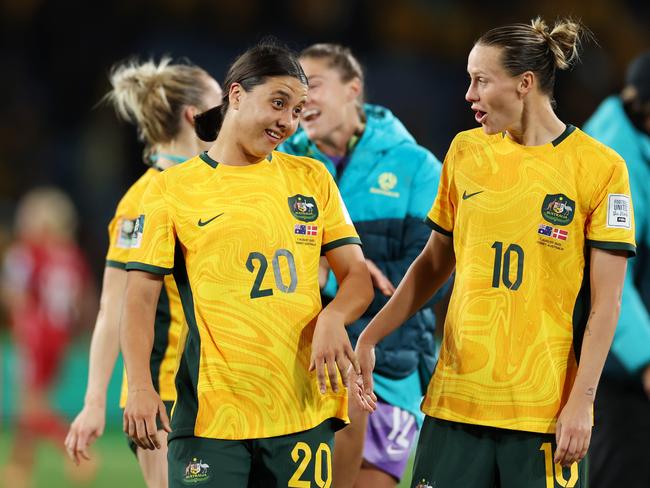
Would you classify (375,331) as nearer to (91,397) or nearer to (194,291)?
(194,291)

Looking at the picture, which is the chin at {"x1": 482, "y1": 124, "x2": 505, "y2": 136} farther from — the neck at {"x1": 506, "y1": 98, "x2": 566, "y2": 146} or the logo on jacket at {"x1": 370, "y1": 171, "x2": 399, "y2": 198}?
the logo on jacket at {"x1": 370, "y1": 171, "x2": 399, "y2": 198}

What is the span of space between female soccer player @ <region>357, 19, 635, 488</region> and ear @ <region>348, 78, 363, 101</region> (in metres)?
1.28

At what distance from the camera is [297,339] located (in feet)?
10.9

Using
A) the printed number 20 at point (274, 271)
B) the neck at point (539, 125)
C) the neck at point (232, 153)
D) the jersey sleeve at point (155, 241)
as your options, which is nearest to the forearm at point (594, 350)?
the neck at point (539, 125)

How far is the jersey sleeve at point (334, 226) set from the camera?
11.2 feet

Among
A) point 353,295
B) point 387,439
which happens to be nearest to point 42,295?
point 387,439

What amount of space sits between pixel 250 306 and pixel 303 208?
339 millimetres

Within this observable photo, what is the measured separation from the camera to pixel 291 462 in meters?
3.29

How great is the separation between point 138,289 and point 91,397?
0.92 metres

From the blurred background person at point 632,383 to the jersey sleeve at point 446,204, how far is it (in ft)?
3.79

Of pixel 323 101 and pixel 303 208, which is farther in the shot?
pixel 323 101

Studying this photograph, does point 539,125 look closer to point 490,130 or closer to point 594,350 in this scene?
point 490,130

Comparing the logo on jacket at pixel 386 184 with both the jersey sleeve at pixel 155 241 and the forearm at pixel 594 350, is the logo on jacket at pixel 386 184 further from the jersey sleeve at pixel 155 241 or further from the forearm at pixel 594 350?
the forearm at pixel 594 350

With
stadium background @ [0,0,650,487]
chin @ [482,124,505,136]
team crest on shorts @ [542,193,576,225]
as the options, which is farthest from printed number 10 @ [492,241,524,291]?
stadium background @ [0,0,650,487]
